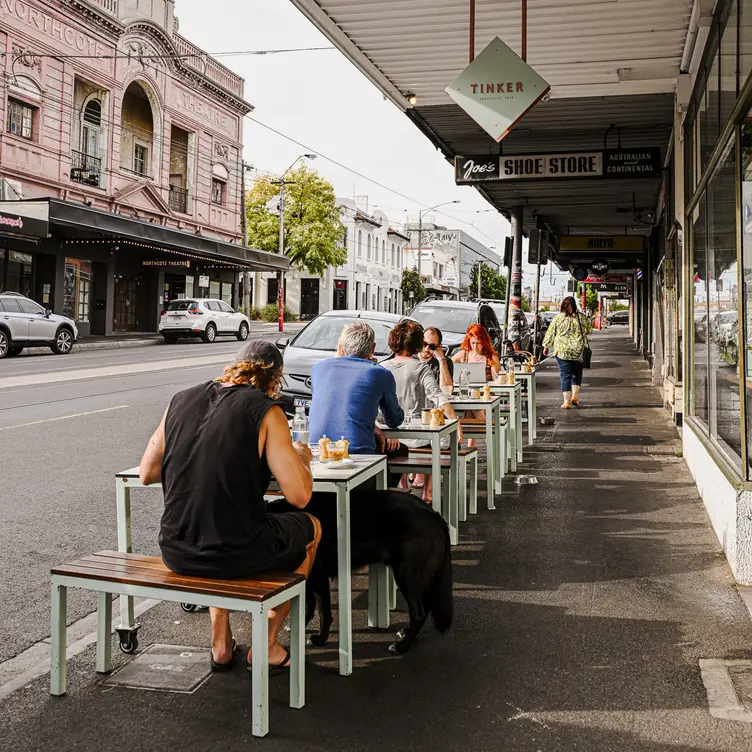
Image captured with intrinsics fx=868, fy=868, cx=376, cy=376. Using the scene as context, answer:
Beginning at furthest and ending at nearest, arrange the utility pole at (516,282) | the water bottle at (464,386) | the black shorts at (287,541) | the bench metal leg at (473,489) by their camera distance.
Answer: the utility pole at (516,282), the water bottle at (464,386), the bench metal leg at (473,489), the black shorts at (287,541)

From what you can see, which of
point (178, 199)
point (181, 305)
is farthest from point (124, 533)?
point (178, 199)

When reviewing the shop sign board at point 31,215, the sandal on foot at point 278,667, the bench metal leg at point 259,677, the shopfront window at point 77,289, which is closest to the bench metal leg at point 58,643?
the sandal on foot at point 278,667

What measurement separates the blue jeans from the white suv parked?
67.7ft

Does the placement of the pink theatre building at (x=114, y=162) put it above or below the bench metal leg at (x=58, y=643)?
above

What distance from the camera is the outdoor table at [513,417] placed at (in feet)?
30.7

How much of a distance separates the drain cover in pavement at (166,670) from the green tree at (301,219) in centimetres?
5046

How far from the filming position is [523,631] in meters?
4.51

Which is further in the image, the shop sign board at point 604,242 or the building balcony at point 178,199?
the building balcony at point 178,199

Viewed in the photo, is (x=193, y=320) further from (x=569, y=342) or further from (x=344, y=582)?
(x=344, y=582)

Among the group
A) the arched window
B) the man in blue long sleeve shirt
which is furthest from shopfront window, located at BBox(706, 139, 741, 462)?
the arched window

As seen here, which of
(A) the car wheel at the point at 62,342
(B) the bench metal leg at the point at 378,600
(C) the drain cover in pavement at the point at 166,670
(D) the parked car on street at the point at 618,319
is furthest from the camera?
(D) the parked car on street at the point at 618,319

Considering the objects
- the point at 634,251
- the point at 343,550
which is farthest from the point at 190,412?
the point at 634,251

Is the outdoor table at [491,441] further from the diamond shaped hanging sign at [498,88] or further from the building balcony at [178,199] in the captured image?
the building balcony at [178,199]

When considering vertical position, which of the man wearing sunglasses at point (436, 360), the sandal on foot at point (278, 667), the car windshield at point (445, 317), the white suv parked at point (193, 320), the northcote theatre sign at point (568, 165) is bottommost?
the sandal on foot at point (278, 667)
